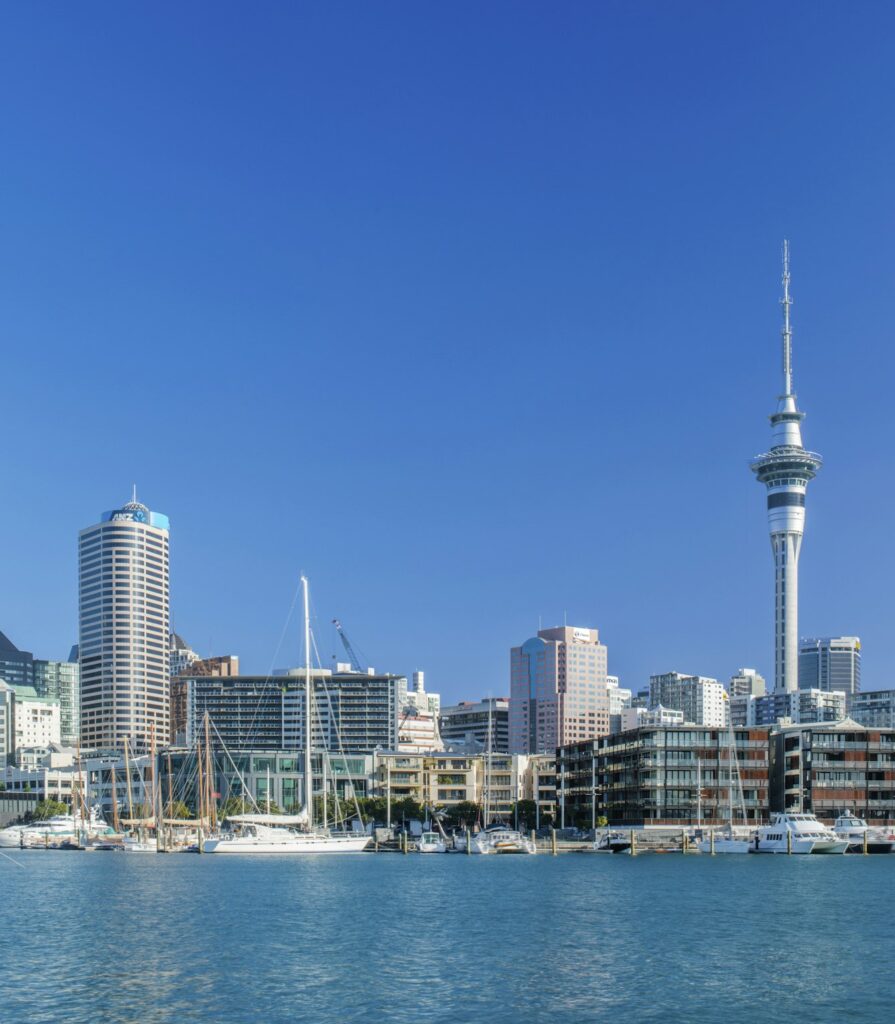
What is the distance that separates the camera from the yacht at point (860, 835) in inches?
6757

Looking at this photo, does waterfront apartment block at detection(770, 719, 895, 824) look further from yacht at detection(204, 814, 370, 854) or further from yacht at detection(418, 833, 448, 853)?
yacht at detection(204, 814, 370, 854)

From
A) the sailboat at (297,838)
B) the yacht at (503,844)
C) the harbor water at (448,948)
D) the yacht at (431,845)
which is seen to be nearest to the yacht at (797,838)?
the yacht at (503,844)

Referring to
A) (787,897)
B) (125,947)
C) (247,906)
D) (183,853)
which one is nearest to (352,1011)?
(125,947)

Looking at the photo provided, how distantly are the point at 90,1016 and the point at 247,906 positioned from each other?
43501 millimetres

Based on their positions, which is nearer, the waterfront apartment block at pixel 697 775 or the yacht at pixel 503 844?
the yacht at pixel 503 844

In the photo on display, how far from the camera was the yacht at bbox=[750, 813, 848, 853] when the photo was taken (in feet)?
547

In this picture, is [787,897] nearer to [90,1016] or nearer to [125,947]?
[125,947]

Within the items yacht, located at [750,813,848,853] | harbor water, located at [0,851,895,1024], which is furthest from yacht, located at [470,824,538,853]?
harbor water, located at [0,851,895,1024]

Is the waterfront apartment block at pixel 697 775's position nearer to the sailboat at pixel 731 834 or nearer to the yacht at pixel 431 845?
the sailboat at pixel 731 834

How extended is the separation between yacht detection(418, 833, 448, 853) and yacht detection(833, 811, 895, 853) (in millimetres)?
49598

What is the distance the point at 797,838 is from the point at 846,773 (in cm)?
2719

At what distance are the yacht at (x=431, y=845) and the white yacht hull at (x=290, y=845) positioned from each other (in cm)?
1047

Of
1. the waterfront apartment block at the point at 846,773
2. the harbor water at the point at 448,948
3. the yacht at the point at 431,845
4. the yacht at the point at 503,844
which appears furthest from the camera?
the waterfront apartment block at the point at 846,773

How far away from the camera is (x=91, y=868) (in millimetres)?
147875
